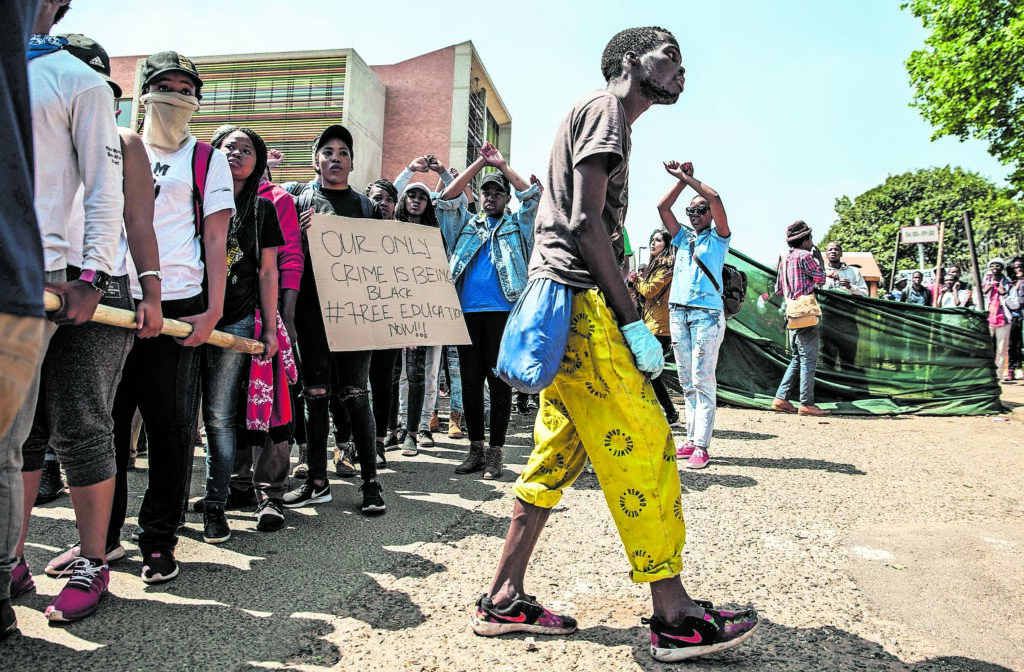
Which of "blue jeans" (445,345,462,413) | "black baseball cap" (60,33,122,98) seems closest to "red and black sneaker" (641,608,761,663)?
"black baseball cap" (60,33,122,98)

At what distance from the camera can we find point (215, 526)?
10.9ft

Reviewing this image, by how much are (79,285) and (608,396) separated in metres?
1.63

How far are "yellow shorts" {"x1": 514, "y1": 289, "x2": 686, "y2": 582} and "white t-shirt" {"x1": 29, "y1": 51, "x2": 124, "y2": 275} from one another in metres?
1.53

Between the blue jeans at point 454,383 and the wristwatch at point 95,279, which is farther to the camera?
the blue jeans at point 454,383

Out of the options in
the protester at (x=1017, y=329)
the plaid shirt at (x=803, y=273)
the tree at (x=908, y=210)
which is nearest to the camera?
the plaid shirt at (x=803, y=273)

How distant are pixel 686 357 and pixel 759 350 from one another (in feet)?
14.7

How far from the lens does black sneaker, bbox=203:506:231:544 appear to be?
330cm

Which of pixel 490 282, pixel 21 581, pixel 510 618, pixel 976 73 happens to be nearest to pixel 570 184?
pixel 510 618

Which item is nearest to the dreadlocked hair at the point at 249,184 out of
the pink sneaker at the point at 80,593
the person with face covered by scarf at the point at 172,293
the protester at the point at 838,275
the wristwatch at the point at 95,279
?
the person with face covered by scarf at the point at 172,293

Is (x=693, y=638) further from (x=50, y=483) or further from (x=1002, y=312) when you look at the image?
(x=1002, y=312)

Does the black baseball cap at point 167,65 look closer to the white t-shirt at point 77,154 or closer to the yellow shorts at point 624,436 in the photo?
the white t-shirt at point 77,154

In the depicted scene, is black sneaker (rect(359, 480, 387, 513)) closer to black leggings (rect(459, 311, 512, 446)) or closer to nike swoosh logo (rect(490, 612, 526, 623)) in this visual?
black leggings (rect(459, 311, 512, 446))

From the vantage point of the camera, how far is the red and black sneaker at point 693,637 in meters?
2.16

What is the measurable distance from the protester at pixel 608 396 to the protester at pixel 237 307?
1618 millimetres
